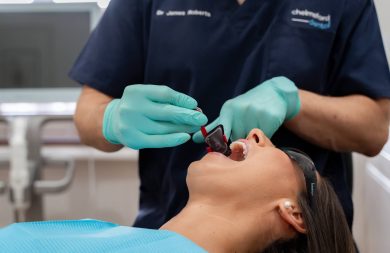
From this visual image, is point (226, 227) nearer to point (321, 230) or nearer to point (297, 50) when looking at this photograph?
point (321, 230)

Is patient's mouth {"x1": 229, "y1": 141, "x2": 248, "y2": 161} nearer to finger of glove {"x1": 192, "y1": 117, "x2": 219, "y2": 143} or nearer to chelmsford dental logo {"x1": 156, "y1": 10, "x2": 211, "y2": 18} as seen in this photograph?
finger of glove {"x1": 192, "y1": 117, "x2": 219, "y2": 143}

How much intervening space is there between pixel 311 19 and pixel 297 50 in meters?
0.09

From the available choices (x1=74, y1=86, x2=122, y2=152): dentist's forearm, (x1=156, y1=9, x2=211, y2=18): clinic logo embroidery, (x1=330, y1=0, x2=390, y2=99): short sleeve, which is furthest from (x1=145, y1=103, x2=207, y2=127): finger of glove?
Result: (x1=330, y1=0, x2=390, y2=99): short sleeve

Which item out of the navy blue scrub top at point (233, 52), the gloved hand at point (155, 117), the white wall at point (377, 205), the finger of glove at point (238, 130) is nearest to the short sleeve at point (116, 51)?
the navy blue scrub top at point (233, 52)

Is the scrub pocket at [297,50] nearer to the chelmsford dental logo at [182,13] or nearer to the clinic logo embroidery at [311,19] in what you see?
the clinic logo embroidery at [311,19]

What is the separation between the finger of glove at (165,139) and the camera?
116 cm

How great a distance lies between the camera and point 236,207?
1.11 m

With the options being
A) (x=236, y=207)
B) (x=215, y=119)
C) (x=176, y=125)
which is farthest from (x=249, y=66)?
(x=236, y=207)

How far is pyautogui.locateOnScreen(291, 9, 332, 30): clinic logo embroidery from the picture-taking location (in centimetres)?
135

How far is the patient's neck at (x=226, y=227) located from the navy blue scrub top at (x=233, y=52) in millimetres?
301

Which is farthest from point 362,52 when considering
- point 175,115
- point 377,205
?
point 175,115

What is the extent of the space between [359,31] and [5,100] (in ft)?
5.73

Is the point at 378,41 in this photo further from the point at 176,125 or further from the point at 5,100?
the point at 5,100

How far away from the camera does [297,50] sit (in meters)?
1.35
